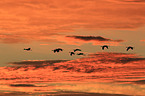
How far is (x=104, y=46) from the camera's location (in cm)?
11556

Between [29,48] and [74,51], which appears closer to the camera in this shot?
[29,48]

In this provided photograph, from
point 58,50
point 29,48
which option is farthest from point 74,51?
point 29,48

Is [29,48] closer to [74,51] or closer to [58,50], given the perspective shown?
[58,50]

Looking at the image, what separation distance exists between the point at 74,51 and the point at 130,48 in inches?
1020

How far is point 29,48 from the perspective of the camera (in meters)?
113

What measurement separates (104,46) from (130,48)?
39.8 feet

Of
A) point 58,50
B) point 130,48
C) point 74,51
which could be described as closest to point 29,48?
point 58,50

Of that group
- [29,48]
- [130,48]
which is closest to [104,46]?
[130,48]

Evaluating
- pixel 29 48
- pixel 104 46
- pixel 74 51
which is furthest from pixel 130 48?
pixel 29 48

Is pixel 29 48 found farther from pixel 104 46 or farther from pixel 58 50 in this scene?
pixel 104 46

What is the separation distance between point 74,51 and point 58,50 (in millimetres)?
8543

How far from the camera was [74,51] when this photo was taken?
396 ft

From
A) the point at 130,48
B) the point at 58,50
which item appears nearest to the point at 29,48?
the point at 58,50

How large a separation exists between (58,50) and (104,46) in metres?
20.9
